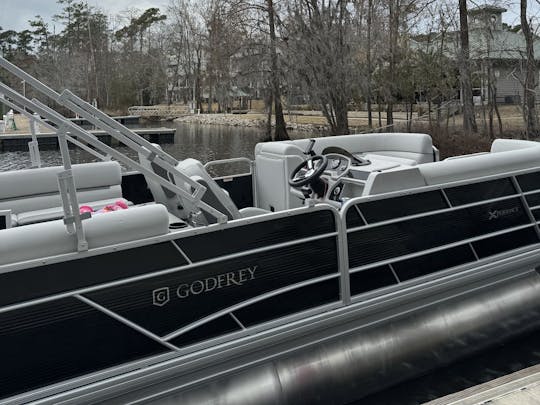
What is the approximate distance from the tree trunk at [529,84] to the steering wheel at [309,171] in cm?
1140

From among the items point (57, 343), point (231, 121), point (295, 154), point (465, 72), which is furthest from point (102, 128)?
point (231, 121)

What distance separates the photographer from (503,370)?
355 cm

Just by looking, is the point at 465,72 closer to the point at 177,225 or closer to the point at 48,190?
the point at 48,190

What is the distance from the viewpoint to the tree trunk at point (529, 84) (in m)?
13.3

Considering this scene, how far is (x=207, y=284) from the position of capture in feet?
8.34

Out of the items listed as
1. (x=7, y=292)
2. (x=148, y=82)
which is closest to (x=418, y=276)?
(x=7, y=292)

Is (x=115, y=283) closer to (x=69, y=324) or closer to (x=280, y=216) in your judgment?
(x=69, y=324)

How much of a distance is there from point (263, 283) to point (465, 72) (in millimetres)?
13077

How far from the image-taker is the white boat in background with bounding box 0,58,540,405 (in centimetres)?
223

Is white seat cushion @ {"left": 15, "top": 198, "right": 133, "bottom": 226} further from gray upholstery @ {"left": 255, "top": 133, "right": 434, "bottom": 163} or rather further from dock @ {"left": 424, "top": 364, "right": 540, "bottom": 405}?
dock @ {"left": 424, "top": 364, "right": 540, "bottom": 405}

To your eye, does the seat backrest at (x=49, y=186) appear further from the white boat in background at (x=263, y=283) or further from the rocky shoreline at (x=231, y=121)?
the rocky shoreline at (x=231, y=121)

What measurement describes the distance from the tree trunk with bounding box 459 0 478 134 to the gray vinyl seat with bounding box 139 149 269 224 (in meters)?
11.7

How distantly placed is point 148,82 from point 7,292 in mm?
50653

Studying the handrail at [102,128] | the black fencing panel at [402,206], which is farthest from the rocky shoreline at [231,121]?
the handrail at [102,128]
